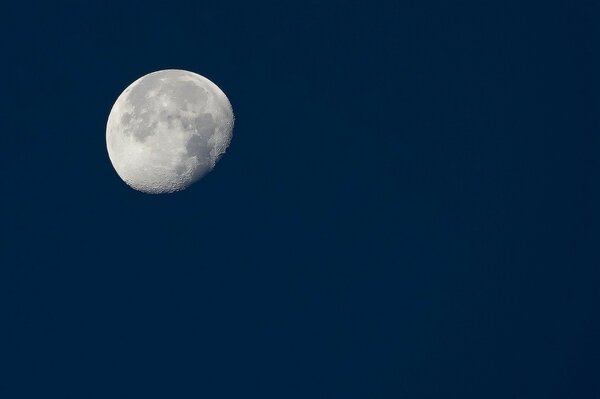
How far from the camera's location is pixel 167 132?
780 inches

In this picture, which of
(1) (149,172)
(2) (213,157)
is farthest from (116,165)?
(2) (213,157)

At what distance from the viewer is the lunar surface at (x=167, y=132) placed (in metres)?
19.9

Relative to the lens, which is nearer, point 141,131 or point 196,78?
point 141,131

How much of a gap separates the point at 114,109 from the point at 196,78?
2.43 m

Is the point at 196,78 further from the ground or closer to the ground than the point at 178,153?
further from the ground

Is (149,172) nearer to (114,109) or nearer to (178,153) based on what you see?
(178,153)

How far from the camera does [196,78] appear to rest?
21.4 metres

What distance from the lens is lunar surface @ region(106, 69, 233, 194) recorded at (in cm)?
1992

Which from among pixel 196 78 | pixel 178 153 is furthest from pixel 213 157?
pixel 196 78

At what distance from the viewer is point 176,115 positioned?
65.4 feet

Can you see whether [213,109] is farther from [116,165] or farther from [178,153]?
[116,165]

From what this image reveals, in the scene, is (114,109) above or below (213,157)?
above

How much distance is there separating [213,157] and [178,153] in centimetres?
110

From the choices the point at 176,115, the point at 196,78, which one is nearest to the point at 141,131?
the point at 176,115
